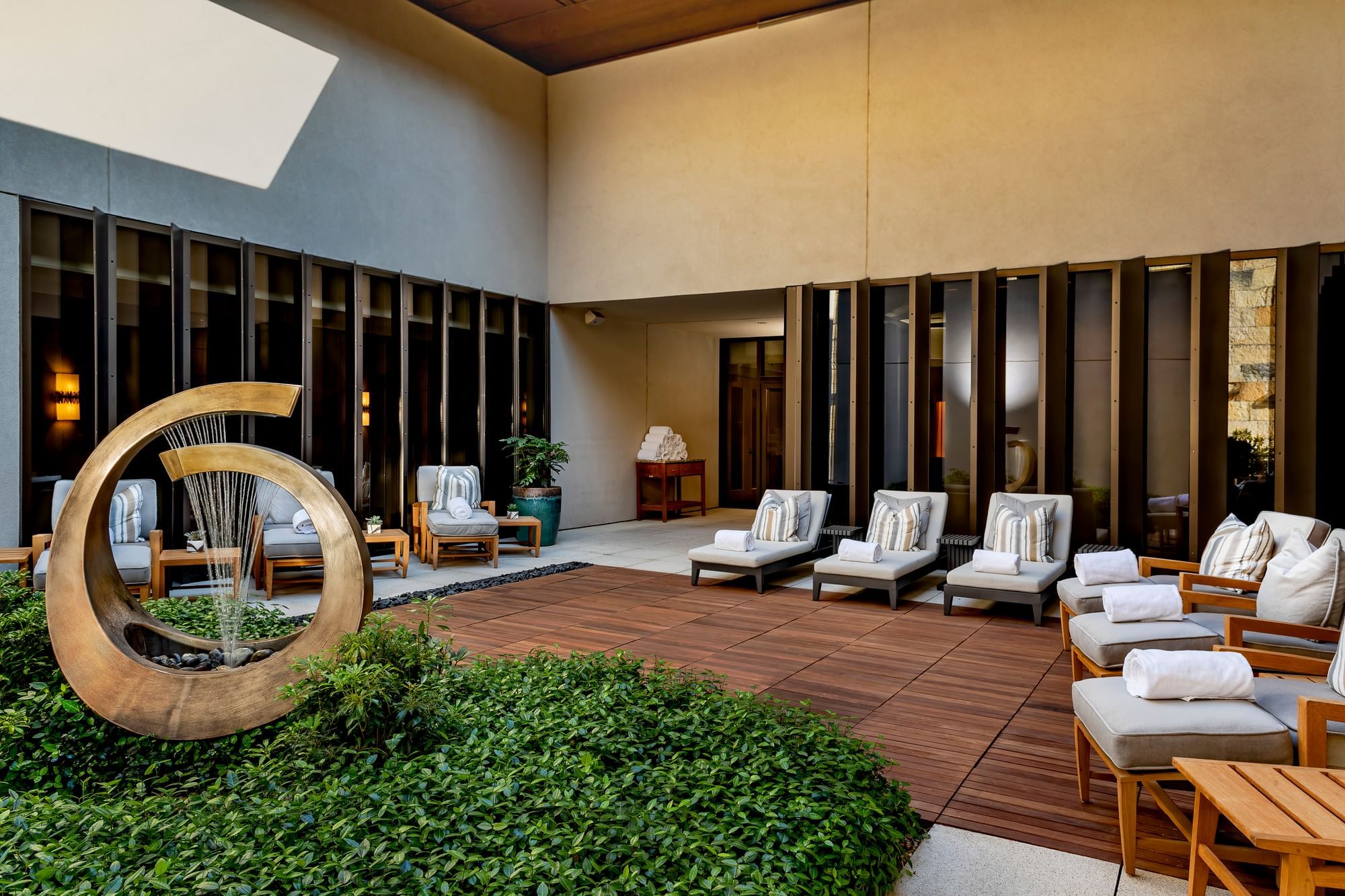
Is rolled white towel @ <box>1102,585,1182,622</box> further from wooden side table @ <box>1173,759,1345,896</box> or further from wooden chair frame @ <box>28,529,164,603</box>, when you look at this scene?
wooden chair frame @ <box>28,529,164,603</box>

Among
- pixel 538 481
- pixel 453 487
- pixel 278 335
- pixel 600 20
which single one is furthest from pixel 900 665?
pixel 600 20

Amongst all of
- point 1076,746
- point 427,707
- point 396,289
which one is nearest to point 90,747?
point 427,707

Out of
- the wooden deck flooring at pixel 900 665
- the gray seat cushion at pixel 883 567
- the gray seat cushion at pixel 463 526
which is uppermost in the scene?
the gray seat cushion at pixel 463 526

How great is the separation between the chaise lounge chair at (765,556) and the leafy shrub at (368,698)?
4.55m

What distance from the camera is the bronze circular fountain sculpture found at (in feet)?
11.6

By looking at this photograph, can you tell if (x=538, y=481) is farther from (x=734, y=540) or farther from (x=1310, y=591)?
(x=1310, y=591)

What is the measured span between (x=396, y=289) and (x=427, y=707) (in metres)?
7.56

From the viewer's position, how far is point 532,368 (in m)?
12.0

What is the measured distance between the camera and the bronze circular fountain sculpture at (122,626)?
3523mm

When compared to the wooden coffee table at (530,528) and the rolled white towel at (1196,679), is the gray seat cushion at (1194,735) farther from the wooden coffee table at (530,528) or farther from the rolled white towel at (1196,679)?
the wooden coffee table at (530,528)

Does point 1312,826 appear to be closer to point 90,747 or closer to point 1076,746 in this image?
point 1076,746

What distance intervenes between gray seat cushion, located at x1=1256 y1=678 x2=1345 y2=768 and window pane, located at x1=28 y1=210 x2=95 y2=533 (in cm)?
810

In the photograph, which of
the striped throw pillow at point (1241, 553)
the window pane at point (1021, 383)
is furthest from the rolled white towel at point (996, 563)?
the window pane at point (1021, 383)

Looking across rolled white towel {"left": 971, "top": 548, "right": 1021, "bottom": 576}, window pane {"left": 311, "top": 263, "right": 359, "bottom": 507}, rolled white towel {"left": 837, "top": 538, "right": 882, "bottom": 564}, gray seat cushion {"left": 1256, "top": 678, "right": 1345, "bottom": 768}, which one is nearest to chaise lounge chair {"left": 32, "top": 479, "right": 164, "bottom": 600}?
window pane {"left": 311, "top": 263, "right": 359, "bottom": 507}
